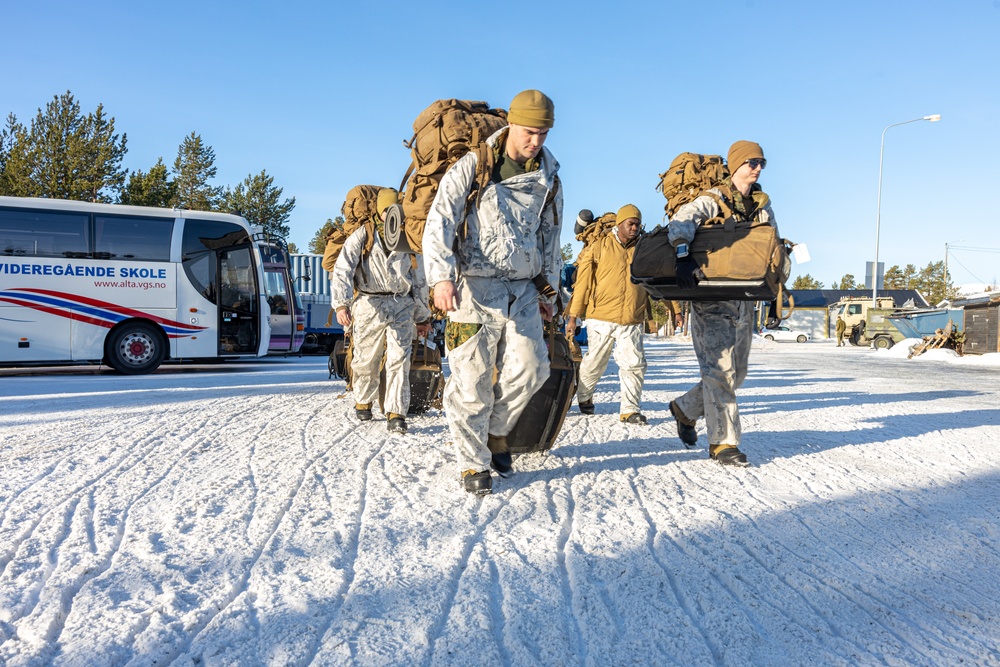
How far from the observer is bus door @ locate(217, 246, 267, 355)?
47.6 feet

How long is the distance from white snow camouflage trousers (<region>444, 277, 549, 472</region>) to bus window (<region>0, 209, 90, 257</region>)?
11951mm

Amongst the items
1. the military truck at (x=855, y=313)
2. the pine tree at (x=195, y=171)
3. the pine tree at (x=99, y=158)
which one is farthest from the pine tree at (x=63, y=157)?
the military truck at (x=855, y=313)

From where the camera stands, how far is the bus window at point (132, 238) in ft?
43.3

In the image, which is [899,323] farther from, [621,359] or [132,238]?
[132,238]

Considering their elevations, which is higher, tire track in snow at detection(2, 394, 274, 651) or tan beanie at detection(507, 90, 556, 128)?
tan beanie at detection(507, 90, 556, 128)

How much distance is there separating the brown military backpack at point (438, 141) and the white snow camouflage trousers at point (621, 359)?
2.81 m

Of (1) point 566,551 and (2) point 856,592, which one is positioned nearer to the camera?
(2) point 856,592

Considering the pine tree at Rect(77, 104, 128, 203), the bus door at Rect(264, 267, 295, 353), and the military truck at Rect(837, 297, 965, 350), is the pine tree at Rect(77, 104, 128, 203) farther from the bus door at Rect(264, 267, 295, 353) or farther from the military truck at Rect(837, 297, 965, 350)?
the military truck at Rect(837, 297, 965, 350)

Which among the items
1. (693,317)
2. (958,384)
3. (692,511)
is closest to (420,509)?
(692,511)

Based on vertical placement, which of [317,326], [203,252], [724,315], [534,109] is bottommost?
[317,326]

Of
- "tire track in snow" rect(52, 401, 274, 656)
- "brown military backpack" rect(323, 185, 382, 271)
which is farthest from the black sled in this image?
"brown military backpack" rect(323, 185, 382, 271)

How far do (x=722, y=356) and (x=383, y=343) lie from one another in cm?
294

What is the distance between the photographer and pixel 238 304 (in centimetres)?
1487

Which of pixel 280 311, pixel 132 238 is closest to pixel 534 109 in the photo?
pixel 132 238
